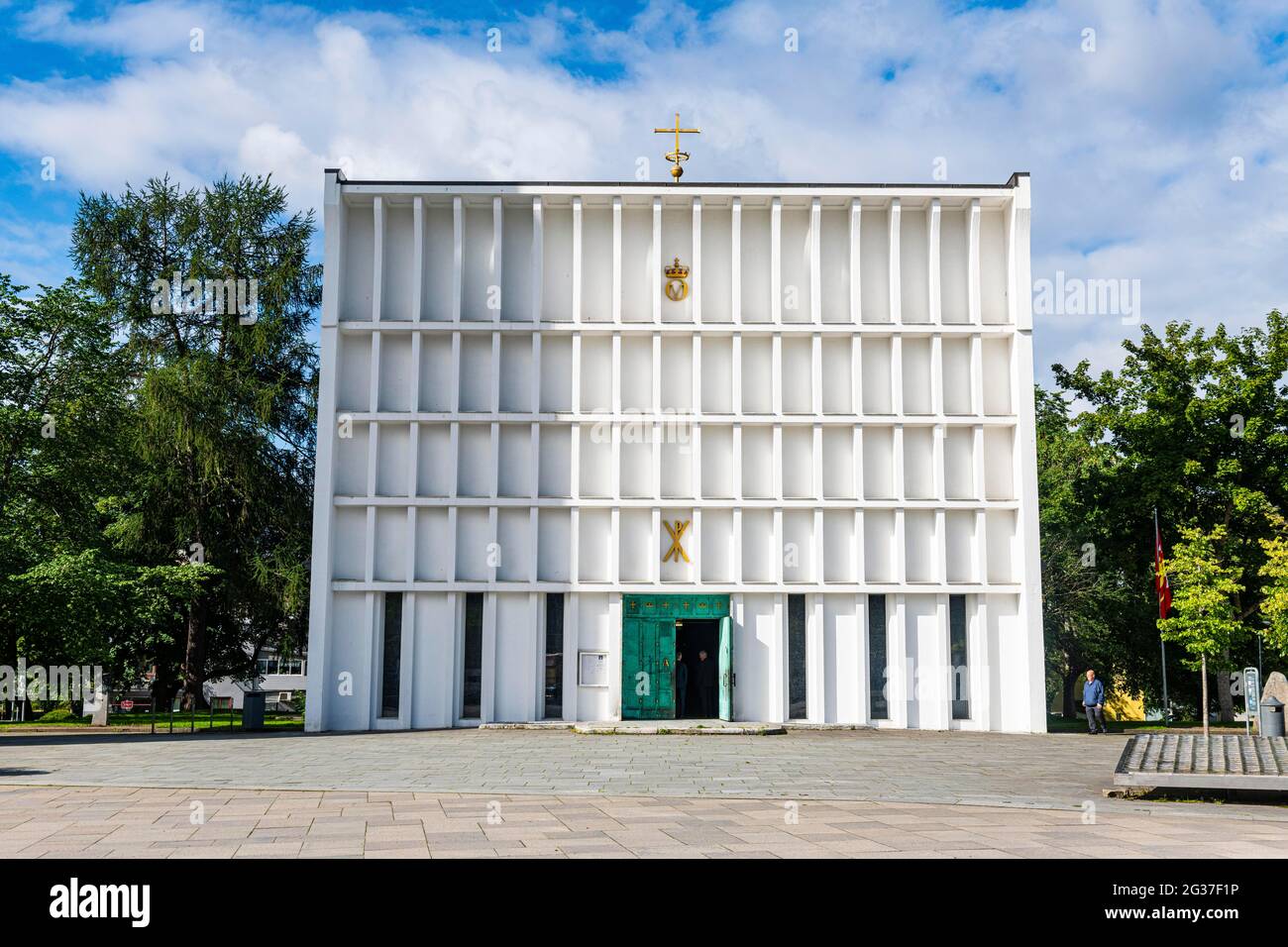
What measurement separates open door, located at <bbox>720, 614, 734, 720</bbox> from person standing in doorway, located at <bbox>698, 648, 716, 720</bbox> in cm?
96

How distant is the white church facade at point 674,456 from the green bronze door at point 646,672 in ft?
0.29

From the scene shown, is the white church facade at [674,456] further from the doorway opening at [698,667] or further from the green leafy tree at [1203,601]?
the green leafy tree at [1203,601]

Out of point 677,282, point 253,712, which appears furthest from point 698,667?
point 253,712

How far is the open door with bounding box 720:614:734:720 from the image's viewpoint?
28516mm

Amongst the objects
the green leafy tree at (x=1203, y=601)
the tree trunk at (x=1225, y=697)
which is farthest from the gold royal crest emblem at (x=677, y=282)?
the tree trunk at (x=1225, y=697)

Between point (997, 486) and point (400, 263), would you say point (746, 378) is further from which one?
point (400, 263)

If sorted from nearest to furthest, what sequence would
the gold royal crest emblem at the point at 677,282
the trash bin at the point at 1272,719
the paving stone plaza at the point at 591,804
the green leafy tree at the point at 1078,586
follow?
the paving stone plaza at the point at 591,804
the trash bin at the point at 1272,719
the gold royal crest emblem at the point at 677,282
the green leafy tree at the point at 1078,586

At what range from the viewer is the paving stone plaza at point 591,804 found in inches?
431

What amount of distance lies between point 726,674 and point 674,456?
18.4 ft

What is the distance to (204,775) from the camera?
17500 mm

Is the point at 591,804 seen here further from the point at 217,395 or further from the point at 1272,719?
the point at 217,395

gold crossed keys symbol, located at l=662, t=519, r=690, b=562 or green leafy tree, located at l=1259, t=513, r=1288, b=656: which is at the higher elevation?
gold crossed keys symbol, located at l=662, t=519, r=690, b=562

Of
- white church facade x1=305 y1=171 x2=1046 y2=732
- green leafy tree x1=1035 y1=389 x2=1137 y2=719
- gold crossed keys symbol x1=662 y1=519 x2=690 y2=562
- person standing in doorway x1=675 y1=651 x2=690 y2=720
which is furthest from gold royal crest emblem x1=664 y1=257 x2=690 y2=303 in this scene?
green leafy tree x1=1035 y1=389 x2=1137 y2=719

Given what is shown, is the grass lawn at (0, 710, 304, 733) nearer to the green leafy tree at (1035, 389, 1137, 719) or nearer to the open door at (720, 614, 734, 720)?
the open door at (720, 614, 734, 720)
